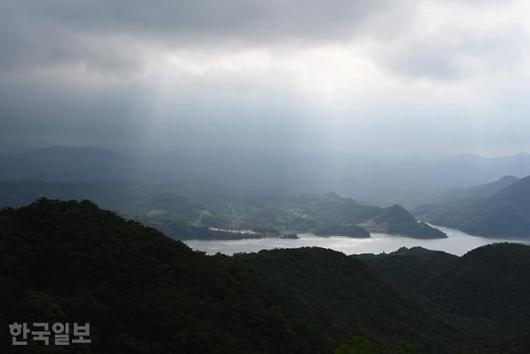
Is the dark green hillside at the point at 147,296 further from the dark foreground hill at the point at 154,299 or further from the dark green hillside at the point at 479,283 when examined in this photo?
the dark green hillside at the point at 479,283

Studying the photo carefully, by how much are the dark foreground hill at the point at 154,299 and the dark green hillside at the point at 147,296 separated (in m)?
0.09

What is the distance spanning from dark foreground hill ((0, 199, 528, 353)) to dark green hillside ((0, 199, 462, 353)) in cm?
9

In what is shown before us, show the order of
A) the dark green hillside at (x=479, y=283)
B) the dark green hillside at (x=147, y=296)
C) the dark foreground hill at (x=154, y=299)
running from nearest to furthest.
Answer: the dark foreground hill at (x=154, y=299) < the dark green hillside at (x=147, y=296) < the dark green hillside at (x=479, y=283)

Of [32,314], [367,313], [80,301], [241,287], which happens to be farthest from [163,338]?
[367,313]

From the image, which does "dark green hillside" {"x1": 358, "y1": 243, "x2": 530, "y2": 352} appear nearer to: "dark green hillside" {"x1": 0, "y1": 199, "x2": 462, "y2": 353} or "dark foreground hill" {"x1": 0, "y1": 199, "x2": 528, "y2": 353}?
"dark foreground hill" {"x1": 0, "y1": 199, "x2": 528, "y2": 353}

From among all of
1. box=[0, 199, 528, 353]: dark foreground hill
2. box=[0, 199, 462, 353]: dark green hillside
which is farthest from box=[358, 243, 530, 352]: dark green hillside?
box=[0, 199, 462, 353]: dark green hillside

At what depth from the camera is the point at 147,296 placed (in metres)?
35.7

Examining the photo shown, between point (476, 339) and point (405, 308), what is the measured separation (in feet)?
32.5

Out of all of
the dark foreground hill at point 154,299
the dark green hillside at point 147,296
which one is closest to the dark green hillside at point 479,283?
the dark foreground hill at point 154,299

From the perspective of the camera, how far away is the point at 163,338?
3198 cm

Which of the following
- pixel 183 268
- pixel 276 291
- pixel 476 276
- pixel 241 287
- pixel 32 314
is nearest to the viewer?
pixel 32 314

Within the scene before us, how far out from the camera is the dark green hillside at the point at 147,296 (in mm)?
31109

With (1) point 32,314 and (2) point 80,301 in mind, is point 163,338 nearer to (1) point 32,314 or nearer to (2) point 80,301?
(2) point 80,301

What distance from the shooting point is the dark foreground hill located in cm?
3080
